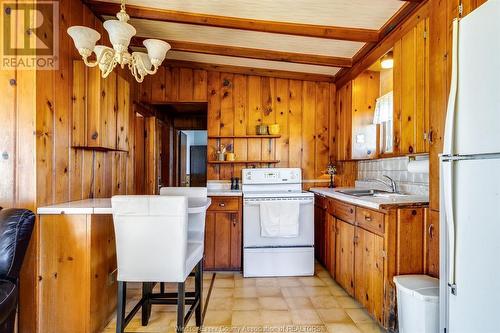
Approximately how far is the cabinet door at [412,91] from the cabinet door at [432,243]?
53cm

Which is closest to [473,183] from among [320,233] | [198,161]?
[320,233]

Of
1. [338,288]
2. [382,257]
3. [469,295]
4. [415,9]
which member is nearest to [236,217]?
[338,288]

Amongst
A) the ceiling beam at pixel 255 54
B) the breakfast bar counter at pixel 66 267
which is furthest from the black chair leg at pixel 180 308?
the ceiling beam at pixel 255 54

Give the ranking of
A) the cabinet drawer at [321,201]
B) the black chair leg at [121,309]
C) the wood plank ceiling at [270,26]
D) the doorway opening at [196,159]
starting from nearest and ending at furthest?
the black chair leg at [121,309] < the wood plank ceiling at [270,26] < the cabinet drawer at [321,201] < the doorway opening at [196,159]

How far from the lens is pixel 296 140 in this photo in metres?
3.93

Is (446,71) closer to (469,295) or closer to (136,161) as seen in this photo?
(469,295)

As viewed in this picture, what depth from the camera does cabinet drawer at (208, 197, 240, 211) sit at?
3.31 metres

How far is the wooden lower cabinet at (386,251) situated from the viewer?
6.44ft

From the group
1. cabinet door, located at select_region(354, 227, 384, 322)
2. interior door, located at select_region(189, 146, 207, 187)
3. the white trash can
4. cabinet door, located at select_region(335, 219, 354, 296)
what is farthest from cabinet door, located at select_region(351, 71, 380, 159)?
interior door, located at select_region(189, 146, 207, 187)

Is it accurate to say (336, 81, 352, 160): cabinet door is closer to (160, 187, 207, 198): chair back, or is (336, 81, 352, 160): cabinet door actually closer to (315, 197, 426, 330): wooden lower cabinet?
(315, 197, 426, 330): wooden lower cabinet

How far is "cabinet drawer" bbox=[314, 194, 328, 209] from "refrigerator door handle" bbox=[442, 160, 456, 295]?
175 cm

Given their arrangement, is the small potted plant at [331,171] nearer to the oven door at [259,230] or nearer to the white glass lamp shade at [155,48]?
the oven door at [259,230]

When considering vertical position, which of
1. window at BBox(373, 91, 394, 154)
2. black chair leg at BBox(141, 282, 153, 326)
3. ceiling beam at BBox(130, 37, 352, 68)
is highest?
ceiling beam at BBox(130, 37, 352, 68)

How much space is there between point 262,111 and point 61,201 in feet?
8.33
